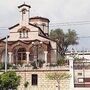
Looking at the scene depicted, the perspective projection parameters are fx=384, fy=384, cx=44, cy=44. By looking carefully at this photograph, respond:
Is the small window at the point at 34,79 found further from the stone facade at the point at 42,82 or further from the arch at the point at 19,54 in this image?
the arch at the point at 19,54

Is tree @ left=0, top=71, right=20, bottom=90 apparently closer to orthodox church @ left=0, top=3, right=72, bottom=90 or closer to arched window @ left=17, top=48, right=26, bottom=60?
orthodox church @ left=0, top=3, right=72, bottom=90

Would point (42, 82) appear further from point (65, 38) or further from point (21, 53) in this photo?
point (65, 38)

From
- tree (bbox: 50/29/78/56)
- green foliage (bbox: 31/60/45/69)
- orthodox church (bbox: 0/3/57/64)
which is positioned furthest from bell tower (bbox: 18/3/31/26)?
tree (bbox: 50/29/78/56)

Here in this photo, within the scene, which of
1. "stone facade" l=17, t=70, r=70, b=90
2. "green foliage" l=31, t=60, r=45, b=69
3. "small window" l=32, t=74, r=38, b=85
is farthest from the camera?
"green foliage" l=31, t=60, r=45, b=69

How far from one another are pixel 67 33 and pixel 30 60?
21.1 meters

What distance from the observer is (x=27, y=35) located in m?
58.2

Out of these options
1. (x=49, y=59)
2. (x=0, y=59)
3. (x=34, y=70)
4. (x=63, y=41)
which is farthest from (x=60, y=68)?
(x=63, y=41)

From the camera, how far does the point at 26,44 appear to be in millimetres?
56812

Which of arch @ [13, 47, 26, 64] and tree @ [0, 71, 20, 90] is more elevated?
arch @ [13, 47, 26, 64]

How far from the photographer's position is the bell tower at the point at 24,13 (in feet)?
191

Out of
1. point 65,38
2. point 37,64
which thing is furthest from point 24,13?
point 65,38

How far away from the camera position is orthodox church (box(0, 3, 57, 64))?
5638cm

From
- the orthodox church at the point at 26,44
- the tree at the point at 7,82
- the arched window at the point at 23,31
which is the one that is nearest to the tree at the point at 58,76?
the orthodox church at the point at 26,44

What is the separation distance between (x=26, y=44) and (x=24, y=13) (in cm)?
512
